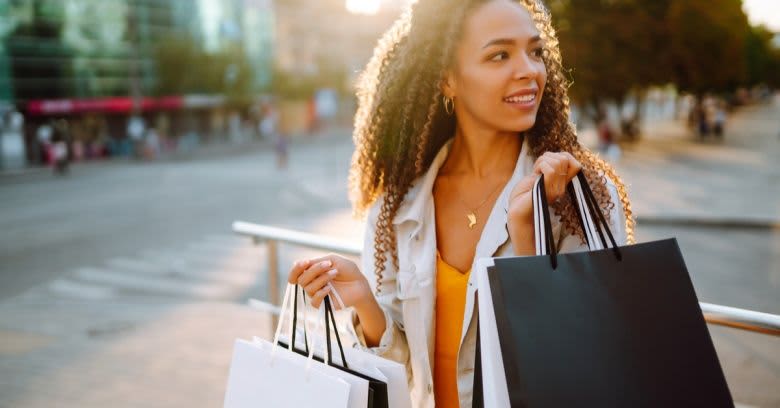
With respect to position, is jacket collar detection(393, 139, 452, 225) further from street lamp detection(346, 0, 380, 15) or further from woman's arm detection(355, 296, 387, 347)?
street lamp detection(346, 0, 380, 15)

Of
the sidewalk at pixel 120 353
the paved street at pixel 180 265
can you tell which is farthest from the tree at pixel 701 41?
the sidewalk at pixel 120 353

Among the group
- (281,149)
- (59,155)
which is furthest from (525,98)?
(59,155)

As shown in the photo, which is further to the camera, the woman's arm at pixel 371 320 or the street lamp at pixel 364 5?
the street lamp at pixel 364 5

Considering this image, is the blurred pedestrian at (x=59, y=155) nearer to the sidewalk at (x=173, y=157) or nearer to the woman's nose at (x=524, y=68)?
the sidewalk at (x=173, y=157)

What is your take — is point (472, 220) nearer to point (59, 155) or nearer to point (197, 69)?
point (59, 155)

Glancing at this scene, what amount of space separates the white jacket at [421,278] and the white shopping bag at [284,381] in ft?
1.11

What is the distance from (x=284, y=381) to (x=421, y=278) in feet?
1.58

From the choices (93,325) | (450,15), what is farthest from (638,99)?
(450,15)

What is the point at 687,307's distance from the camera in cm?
146

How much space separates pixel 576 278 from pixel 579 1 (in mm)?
29930

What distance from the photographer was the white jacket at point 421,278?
1.88 m

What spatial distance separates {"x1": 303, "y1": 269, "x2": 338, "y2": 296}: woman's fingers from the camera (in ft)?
6.17

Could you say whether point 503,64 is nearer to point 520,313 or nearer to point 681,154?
point 520,313

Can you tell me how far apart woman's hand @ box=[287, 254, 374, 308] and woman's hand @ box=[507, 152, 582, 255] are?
0.48 meters
